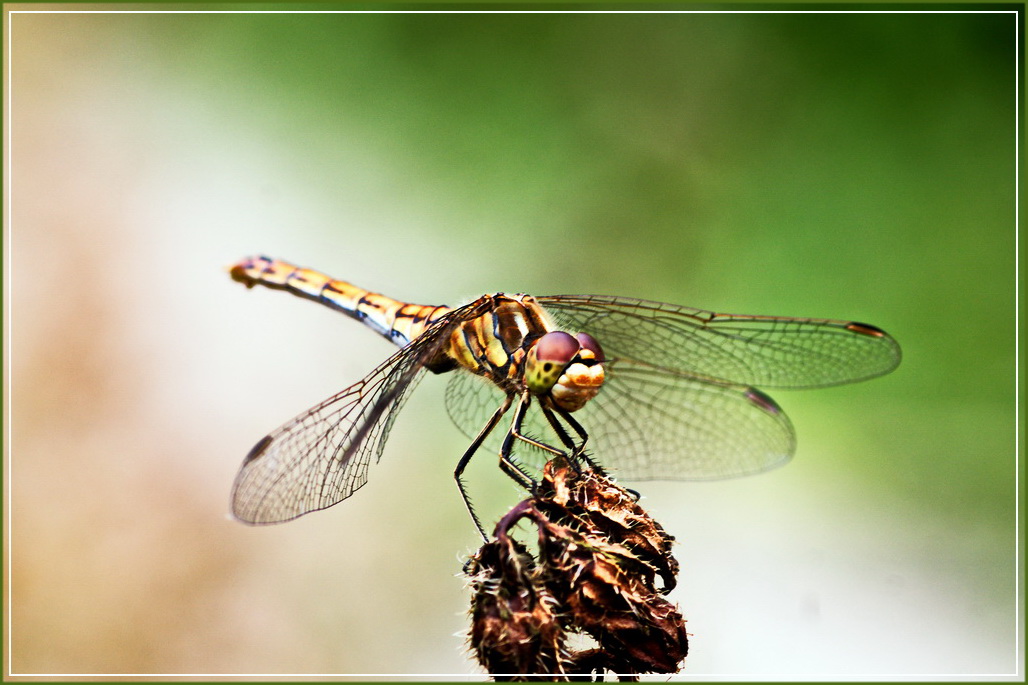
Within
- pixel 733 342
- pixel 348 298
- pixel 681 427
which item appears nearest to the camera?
pixel 733 342

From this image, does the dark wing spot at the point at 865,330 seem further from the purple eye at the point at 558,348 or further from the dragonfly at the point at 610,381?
the purple eye at the point at 558,348

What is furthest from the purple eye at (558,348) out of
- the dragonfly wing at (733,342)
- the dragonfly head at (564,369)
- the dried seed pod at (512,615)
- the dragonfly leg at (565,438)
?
the dried seed pod at (512,615)

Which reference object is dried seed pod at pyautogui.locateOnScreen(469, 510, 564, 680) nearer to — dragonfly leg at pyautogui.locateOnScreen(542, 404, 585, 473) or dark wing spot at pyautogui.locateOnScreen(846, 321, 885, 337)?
dragonfly leg at pyautogui.locateOnScreen(542, 404, 585, 473)

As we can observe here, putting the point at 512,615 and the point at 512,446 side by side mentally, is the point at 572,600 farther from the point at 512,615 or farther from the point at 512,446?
the point at 512,446

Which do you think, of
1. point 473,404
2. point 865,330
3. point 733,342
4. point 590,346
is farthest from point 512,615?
point 865,330

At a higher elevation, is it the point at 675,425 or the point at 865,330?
the point at 865,330

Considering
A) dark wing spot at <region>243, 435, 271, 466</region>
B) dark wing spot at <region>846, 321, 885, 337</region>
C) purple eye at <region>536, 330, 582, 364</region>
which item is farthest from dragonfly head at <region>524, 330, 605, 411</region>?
dark wing spot at <region>846, 321, 885, 337</region>

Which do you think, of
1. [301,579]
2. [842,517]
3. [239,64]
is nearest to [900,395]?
[842,517]
